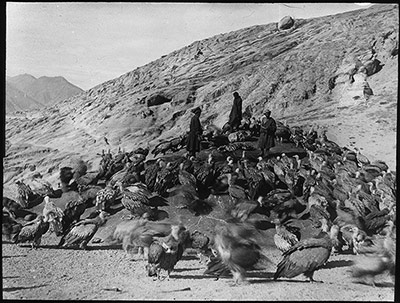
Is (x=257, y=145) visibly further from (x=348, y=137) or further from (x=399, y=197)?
(x=399, y=197)

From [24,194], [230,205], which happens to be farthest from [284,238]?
[24,194]

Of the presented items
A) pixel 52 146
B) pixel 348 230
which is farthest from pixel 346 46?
pixel 52 146

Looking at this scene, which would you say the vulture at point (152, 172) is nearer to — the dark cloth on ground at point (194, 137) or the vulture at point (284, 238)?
the dark cloth on ground at point (194, 137)

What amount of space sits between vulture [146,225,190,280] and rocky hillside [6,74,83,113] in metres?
2.60

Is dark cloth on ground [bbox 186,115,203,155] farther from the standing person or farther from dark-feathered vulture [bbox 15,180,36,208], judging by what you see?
dark-feathered vulture [bbox 15,180,36,208]

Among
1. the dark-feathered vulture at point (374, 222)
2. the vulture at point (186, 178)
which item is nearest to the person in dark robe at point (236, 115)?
the vulture at point (186, 178)

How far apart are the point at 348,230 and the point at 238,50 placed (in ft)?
9.98

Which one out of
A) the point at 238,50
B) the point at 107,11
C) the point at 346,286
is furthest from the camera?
the point at 238,50

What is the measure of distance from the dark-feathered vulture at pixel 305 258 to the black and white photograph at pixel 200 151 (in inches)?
0.7

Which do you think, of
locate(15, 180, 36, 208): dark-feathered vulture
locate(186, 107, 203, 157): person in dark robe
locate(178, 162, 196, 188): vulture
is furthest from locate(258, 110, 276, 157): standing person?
locate(15, 180, 36, 208): dark-feathered vulture

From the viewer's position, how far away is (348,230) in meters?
6.94

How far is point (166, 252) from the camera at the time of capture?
6.69 metres

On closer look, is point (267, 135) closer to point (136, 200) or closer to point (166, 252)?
point (136, 200)

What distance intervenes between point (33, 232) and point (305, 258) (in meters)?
3.59
